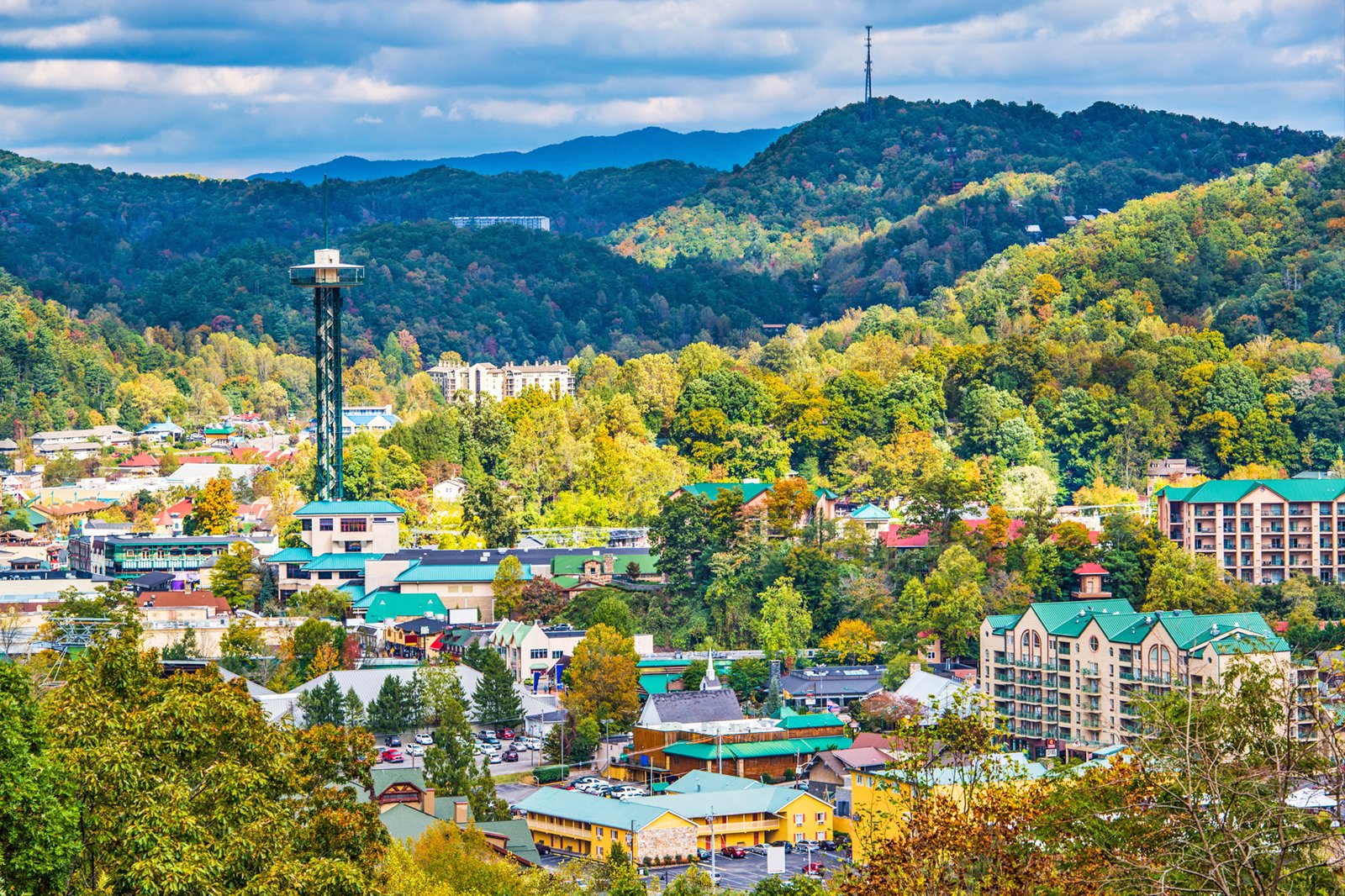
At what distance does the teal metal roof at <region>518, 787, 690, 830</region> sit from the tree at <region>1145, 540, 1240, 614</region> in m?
16.6

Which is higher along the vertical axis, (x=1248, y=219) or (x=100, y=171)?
(x=100, y=171)

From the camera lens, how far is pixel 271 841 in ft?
52.6

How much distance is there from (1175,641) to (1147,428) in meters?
26.7

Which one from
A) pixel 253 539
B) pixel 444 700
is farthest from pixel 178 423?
pixel 444 700

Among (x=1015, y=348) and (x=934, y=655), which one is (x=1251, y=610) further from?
(x=1015, y=348)

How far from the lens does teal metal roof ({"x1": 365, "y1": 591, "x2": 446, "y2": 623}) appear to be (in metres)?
51.6

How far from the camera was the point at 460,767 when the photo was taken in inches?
1393

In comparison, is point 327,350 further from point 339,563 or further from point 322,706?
point 322,706

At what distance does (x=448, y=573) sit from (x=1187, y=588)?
1936cm

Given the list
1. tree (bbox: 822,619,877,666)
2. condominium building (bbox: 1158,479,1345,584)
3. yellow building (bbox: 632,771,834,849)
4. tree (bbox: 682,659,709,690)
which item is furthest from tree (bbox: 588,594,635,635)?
condominium building (bbox: 1158,479,1345,584)

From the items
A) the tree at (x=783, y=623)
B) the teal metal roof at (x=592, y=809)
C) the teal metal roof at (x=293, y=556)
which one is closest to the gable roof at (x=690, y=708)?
the tree at (x=783, y=623)

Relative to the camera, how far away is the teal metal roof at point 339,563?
55.6 m

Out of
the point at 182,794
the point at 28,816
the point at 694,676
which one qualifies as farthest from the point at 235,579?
the point at 28,816

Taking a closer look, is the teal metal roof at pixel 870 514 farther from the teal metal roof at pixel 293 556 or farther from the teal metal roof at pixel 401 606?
the teal metal roof at pixel 293 556
